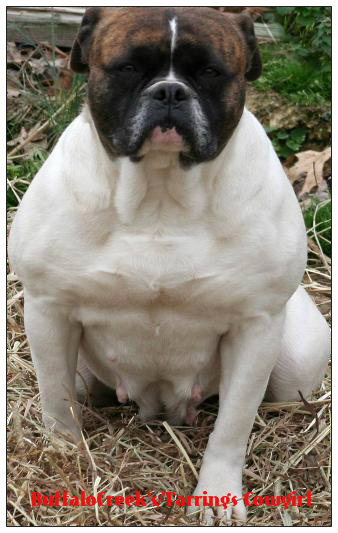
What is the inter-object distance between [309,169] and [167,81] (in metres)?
2.38

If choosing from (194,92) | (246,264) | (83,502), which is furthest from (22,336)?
(194,92)

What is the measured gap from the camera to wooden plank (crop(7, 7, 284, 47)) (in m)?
5.02

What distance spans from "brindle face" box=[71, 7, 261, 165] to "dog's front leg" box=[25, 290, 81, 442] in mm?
549

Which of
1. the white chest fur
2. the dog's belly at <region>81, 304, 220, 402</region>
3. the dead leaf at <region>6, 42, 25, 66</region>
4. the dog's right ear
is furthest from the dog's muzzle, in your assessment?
the dead leaf at <region>6, 42, 25, 66</region>

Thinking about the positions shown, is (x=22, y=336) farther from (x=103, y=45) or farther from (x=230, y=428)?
(x=103, y=45)

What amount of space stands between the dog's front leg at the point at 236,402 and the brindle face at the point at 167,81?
578mm

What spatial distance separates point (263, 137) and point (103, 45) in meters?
0.56

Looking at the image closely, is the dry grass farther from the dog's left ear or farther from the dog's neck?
the dog's left ear

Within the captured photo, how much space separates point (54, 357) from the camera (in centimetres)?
300

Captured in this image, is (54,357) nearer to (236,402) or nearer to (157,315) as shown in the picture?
(157,315)

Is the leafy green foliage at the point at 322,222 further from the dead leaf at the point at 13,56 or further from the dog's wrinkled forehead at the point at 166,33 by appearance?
the dog's wrinkled forehead at the point at 166,33

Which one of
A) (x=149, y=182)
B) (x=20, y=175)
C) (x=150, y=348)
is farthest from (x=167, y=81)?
(x=20, y=175)

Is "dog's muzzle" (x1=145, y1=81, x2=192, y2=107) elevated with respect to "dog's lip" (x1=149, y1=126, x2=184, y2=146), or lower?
elevated

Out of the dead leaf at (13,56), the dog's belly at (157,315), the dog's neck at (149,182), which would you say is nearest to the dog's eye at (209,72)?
the dog's neck at (149,182)
